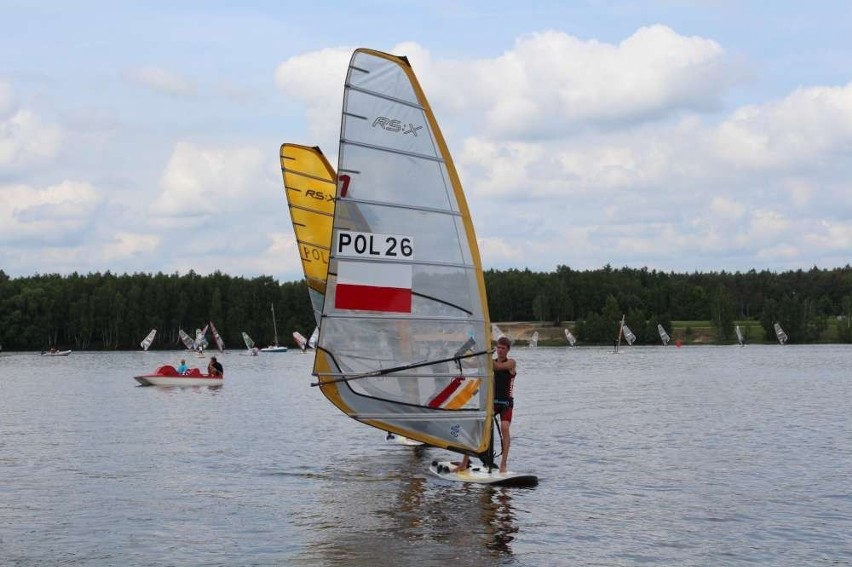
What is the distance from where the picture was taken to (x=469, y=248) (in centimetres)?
1512

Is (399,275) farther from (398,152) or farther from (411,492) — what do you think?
(411,492)

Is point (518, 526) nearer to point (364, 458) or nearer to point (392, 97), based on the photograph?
point (392, 97)

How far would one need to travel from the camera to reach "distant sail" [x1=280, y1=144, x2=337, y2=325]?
22.1 m

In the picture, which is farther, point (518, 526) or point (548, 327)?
point (548, 327)

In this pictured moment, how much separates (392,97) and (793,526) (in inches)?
324

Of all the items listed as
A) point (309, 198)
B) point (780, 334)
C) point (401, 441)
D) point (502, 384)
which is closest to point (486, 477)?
point (502, 384)

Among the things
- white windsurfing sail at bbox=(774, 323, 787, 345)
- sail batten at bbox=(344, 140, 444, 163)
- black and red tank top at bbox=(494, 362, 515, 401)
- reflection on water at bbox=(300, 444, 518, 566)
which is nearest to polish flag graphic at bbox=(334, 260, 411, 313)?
sail batten at bbox=(344, 140, 444, 163)

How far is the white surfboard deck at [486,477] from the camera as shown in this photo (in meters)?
17.1

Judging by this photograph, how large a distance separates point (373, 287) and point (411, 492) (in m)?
3.92

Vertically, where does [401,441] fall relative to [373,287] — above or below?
below

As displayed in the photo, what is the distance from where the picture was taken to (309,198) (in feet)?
73.5

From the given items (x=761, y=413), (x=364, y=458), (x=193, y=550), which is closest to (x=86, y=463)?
(x=364, y=458)

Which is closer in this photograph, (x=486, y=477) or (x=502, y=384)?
(x=502, y=384)

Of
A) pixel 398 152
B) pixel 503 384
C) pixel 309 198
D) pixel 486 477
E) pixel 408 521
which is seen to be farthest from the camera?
pixel 309 198
